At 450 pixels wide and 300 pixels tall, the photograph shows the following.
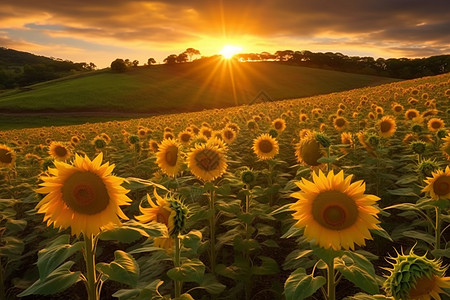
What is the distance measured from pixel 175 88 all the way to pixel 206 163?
3212 inches

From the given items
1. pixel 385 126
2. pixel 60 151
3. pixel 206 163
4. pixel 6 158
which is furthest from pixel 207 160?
pixel 6 158

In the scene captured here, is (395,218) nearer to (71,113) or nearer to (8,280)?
(8,280)

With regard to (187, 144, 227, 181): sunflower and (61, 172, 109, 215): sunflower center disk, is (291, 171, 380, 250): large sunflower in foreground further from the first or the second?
(187, 144, 227, 181): sunflower

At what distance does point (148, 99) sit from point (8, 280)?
72.0 m

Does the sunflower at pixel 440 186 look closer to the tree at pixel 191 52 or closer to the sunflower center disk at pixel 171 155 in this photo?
the sunflower center disk at pixel 171 155

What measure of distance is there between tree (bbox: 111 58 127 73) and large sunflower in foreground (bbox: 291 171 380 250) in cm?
10271

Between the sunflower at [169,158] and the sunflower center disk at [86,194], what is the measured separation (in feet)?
9.92

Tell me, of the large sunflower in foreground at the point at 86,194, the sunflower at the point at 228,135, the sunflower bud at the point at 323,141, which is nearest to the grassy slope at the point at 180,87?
the sunflower at the point at 228,135

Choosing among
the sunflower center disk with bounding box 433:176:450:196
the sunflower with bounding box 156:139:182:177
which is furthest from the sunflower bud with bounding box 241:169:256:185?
the sunflower center disk with bounding box 433:176:450:196

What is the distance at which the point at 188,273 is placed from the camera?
3018 millimetres

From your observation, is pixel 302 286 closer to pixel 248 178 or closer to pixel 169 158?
pixel 248 178

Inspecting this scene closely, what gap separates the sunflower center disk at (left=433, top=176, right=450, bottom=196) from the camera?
3.65 meters

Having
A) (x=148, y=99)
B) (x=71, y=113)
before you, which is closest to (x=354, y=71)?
(x=148, y=99)

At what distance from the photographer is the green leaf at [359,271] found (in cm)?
254
